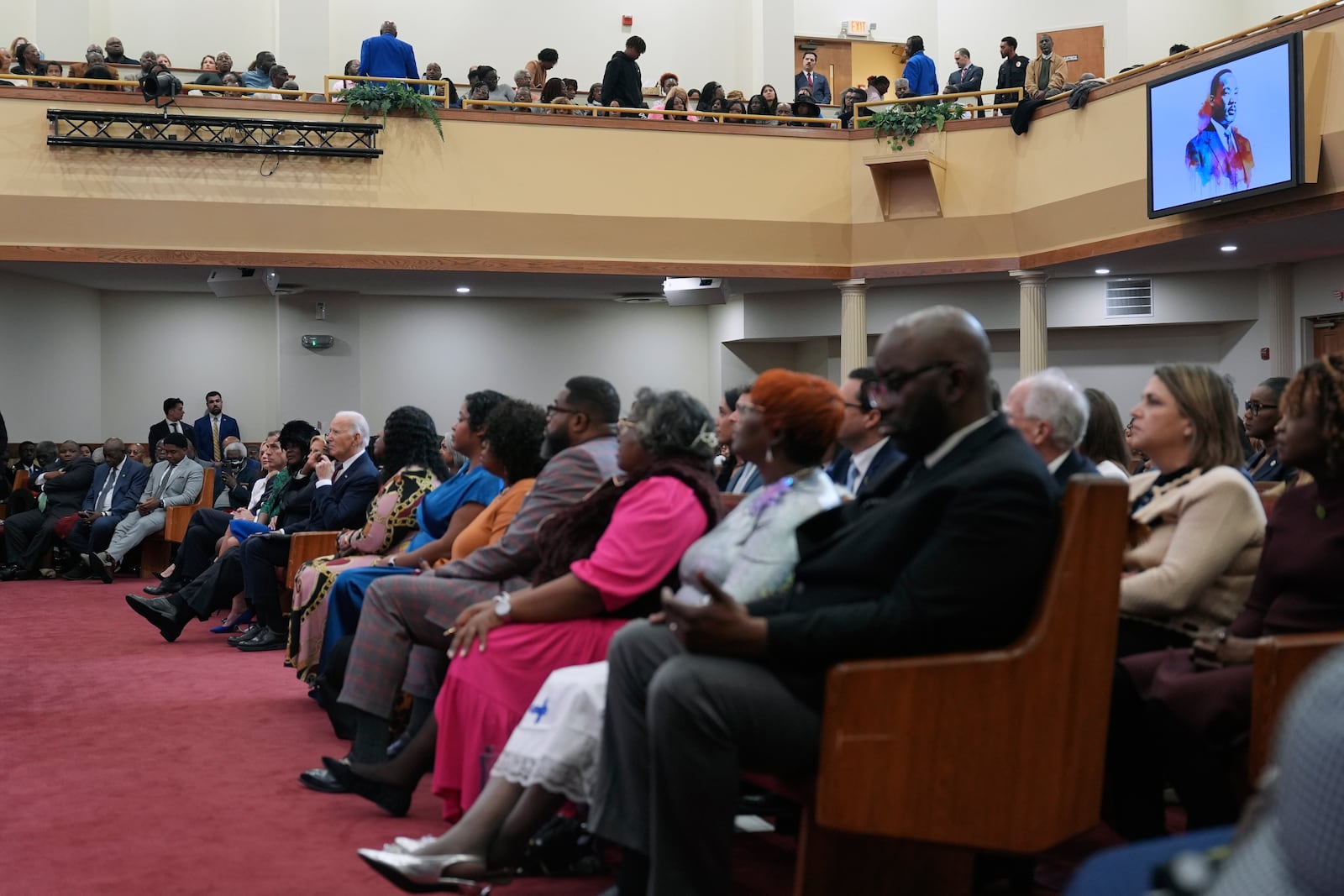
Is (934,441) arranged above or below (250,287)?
below

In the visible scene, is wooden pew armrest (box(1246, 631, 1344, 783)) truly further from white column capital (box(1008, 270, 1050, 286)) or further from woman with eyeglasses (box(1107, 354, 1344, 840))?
white column capital (box(1008, 270, 1050, 286))

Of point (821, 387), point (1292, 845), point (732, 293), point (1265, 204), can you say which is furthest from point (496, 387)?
point (1292, 845)

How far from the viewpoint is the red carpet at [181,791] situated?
3.01 meters

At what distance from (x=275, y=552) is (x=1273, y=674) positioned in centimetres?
504

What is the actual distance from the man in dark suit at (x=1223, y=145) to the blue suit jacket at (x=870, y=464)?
20.5ft

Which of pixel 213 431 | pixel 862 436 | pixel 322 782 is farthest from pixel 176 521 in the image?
pixel 862 436

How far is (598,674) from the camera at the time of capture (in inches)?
107

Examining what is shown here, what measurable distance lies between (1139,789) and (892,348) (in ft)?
Answer: 3.55

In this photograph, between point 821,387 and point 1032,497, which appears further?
point 821,387

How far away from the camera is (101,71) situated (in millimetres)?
11203

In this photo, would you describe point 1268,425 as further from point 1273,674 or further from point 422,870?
point 422,870

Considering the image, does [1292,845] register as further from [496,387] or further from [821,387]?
[496,387]

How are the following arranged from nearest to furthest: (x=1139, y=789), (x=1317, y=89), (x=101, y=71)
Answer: (x=1139, y=789), (x=1317, y=89), (x=101, y=71)

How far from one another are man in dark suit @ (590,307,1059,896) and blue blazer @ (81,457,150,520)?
29.2 feet
